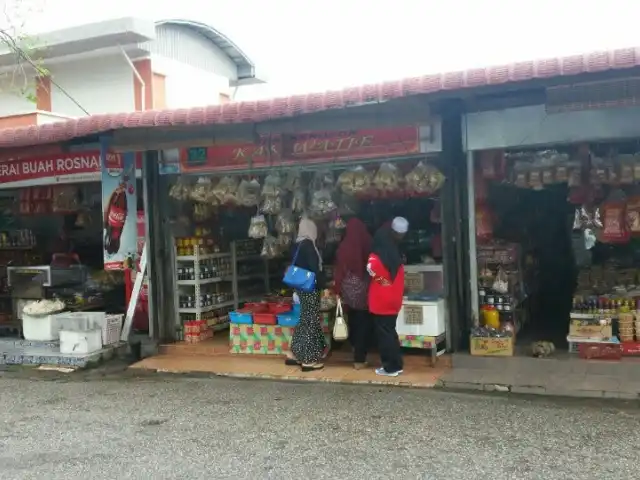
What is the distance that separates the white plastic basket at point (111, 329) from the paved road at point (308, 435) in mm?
1703


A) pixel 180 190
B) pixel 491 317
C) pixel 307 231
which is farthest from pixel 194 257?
pixel 491 317

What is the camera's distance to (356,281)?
301 inches

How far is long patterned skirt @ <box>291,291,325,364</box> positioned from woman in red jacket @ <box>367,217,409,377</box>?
84 cm

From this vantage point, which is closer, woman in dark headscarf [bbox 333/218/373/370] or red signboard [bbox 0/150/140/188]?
woman in dark headscarf [bbox 333/218/373/370]

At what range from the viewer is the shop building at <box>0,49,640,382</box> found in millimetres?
6539

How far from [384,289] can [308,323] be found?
118cm

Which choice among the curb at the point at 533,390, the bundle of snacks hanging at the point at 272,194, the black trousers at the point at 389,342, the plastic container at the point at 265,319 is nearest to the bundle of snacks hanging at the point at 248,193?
the bundle of snacks hanging at the point at 272,194

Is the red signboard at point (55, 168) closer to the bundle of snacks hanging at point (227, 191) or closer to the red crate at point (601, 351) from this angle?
the bundle of snacks hanging at point (227, 191)

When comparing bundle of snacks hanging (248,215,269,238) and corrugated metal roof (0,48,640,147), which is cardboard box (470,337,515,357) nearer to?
corrugated metal roof (0,48,640,147)

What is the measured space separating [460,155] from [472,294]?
1.66 metres

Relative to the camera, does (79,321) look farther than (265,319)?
Yes

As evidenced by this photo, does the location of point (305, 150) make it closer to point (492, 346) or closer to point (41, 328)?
point (492, 346)

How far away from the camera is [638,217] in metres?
7.60

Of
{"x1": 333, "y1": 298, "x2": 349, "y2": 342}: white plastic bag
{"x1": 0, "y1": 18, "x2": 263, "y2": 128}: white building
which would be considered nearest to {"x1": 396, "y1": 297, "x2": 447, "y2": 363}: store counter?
{"x1": 333, "y1": 298, "x2": 349, "y2": 342}: white plastic bag
